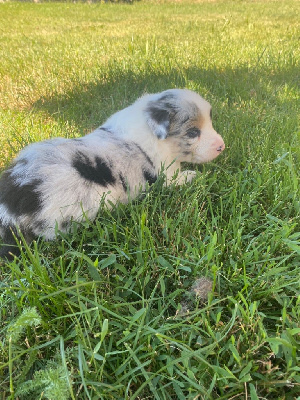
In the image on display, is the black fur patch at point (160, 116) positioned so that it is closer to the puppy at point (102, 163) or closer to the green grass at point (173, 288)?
the puppy at point (102, 163)

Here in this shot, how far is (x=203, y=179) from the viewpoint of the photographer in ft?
8.43

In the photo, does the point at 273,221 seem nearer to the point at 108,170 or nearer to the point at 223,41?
the point at 108,170

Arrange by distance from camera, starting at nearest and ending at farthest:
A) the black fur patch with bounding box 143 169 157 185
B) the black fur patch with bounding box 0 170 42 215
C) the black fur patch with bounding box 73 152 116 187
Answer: the black fur patch with bounding box 0 170 42 215 → the black fur patch with bounding box 73 152 116 187 → the black fur patch with bounding box 143 169 157 185

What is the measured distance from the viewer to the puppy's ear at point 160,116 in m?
2.61

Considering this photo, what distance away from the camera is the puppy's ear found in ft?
8.57

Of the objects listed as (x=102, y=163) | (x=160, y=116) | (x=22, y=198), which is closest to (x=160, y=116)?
(x=160, y=116)

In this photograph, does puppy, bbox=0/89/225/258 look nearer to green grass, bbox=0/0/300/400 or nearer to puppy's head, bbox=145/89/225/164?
puppy's head, bbox=145/89/225/164

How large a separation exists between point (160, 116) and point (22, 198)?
1.26m

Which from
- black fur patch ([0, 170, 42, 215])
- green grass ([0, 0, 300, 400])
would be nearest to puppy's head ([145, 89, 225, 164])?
green grass ([0, 0, 300, 400])

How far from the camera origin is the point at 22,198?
1.96m

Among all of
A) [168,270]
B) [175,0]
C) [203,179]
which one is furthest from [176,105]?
[175,0]

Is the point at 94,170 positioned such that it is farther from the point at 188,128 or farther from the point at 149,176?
the point at 188,128

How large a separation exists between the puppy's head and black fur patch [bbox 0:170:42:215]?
1.13 meters

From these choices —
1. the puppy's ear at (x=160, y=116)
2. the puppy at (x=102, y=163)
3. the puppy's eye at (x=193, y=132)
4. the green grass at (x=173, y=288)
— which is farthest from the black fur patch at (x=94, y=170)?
the puppy's eye at (x=193, y=132)
